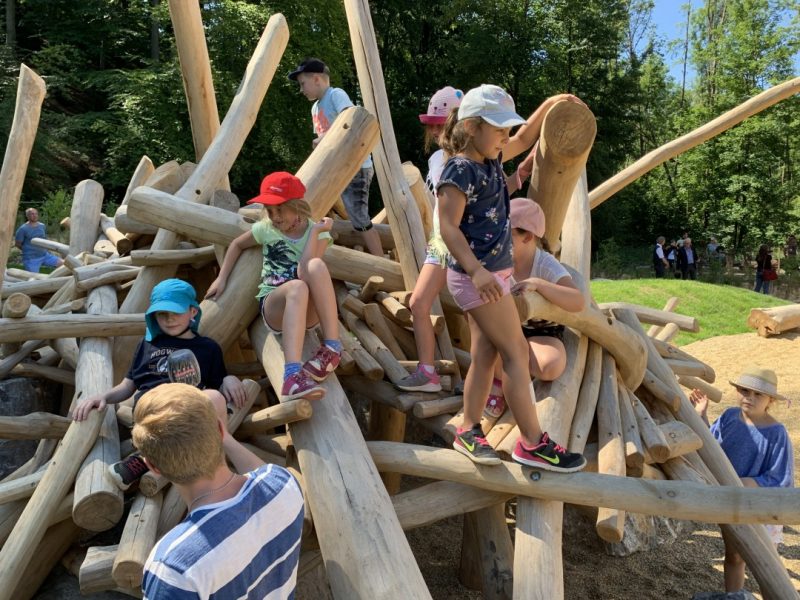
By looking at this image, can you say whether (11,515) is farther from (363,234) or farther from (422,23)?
(422,23)

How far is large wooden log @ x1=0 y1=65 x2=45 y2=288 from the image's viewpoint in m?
Result: 4.57

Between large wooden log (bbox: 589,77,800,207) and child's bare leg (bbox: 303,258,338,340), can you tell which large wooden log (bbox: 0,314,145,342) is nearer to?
child's bare leg (bbox: 303,258,338,340)

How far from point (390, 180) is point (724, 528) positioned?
266cm

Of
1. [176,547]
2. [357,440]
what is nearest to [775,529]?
[357,440]

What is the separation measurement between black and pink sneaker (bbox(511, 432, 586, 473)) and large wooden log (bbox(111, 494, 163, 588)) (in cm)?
144

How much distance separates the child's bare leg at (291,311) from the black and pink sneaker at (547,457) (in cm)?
104

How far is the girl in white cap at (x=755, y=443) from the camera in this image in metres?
4.59

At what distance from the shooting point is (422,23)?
29266mm

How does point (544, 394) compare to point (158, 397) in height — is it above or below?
below

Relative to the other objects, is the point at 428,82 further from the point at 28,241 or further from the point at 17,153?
the point at 17,153

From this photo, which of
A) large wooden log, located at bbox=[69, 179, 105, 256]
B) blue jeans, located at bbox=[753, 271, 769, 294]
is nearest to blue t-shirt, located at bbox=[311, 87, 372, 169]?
large wooden log, located at bbox=[69, 179, 105, 256]

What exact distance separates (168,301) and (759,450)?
3.39m

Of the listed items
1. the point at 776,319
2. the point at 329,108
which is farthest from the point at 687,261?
the point at 329,108

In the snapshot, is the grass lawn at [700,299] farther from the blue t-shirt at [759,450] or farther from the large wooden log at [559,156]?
the large wooden log at [559,156]
